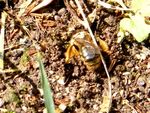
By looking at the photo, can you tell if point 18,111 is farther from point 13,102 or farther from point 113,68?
point 113,68

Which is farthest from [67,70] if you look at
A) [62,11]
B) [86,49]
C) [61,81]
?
[62,11]

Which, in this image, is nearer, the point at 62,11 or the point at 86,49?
the point at 86,49

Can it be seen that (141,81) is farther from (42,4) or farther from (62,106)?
(42,4)

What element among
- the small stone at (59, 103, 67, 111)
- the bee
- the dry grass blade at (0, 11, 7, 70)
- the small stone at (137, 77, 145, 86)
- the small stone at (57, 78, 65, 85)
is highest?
the dry grass blade at (0, 11, 7, 70)

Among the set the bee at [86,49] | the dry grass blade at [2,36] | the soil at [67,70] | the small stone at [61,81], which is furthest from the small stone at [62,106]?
the dry grass blade at [2,36]

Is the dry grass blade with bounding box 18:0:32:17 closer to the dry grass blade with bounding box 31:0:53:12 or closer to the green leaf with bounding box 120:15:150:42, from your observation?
the dry grass blade with bounding box 31:0:53:12

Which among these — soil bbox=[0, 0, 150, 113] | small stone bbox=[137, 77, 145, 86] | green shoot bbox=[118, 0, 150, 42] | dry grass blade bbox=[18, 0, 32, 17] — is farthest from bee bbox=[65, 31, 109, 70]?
dry grass blade bbox=[18, 0, 32, 17]

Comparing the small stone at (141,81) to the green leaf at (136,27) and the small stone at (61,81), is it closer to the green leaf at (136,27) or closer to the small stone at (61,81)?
the green leaf at (136,27)
